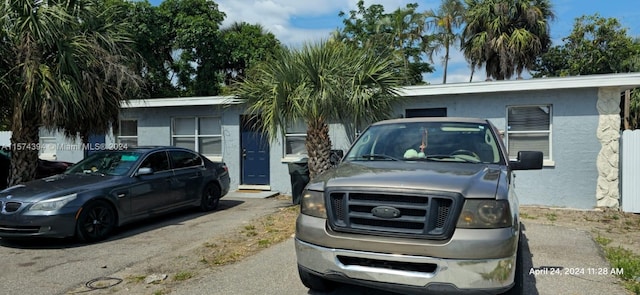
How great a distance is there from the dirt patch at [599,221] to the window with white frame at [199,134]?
29.2 ft

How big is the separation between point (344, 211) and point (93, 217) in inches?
201

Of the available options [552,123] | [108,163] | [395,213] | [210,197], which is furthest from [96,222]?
[552,123]

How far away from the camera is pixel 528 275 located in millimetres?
5137

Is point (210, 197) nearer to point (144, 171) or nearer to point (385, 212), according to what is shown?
point (144, 171)

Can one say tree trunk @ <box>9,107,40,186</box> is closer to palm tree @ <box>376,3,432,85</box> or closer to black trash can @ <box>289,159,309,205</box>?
black trash can @ <box>289,159,309,205</box>

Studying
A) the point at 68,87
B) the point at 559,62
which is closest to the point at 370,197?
the point at 68,87

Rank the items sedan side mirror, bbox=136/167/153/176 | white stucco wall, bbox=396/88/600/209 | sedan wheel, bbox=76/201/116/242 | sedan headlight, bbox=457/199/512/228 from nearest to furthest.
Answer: sedan headlight, bbox=457/199/512/228, sedan wheel, bbox=76/201/116/242, sedan side mirror, bbox=136/167/153/176, white stucco wall, bbox=396/88/600/209

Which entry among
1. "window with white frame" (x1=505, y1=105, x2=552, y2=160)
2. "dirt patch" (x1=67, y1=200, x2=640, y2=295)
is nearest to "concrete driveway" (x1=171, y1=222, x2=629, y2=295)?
"dirt patch" (x1=67, y1=200, x2=640, y2=295)

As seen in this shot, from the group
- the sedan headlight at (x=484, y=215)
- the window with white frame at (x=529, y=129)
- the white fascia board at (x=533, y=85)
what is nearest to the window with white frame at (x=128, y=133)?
the white fascia board at (x=533, y=85)

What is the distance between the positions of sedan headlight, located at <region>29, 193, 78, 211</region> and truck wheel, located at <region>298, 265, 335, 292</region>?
14.3 feet

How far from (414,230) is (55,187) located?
608cm

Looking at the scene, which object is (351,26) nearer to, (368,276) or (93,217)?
(93,217)

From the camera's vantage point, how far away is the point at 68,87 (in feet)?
27.9

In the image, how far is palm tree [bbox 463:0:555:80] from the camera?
22.3m
